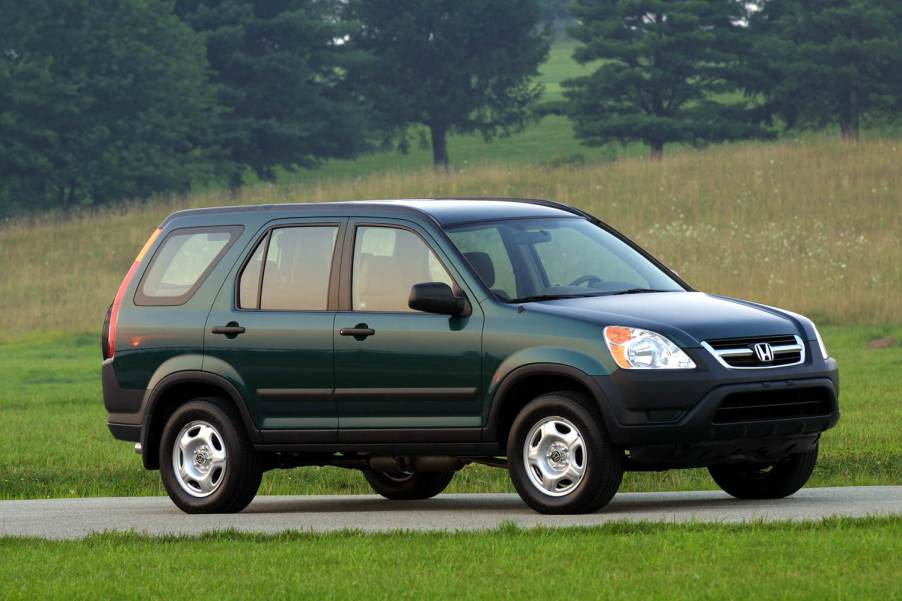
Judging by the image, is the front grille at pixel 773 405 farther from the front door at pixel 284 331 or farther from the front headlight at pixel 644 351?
the front door at pixel 284 331

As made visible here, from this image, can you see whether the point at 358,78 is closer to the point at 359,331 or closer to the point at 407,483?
the point at 407,483

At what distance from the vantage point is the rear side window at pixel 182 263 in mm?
13000

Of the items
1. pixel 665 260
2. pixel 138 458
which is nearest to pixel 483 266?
pixel 138 458

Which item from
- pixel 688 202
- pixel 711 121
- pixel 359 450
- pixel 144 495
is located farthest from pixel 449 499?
pixel 711 121

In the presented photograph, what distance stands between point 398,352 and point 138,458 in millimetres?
6520

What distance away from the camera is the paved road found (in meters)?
11.1

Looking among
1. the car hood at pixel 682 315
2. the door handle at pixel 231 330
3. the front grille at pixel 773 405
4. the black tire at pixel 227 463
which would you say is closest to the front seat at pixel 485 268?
the car hood at pixel 682 315

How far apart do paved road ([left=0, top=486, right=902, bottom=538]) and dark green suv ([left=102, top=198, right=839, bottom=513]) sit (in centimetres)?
28

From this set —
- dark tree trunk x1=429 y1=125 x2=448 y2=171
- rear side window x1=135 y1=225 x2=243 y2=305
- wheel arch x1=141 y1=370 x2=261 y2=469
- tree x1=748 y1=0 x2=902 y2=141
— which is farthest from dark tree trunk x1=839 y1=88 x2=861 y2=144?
wheel arch x1=141 y1=370 x2=261 y2=469

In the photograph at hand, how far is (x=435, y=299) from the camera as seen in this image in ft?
37.6

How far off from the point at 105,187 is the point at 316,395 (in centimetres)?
6078

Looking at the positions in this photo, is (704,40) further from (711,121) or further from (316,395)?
(316,395)

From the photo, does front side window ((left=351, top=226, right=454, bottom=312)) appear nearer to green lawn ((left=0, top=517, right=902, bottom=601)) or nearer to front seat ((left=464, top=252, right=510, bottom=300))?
front seat ((left=464, top=252, right=510, bottom=300))

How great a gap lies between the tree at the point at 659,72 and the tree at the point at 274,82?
30.4 feet
